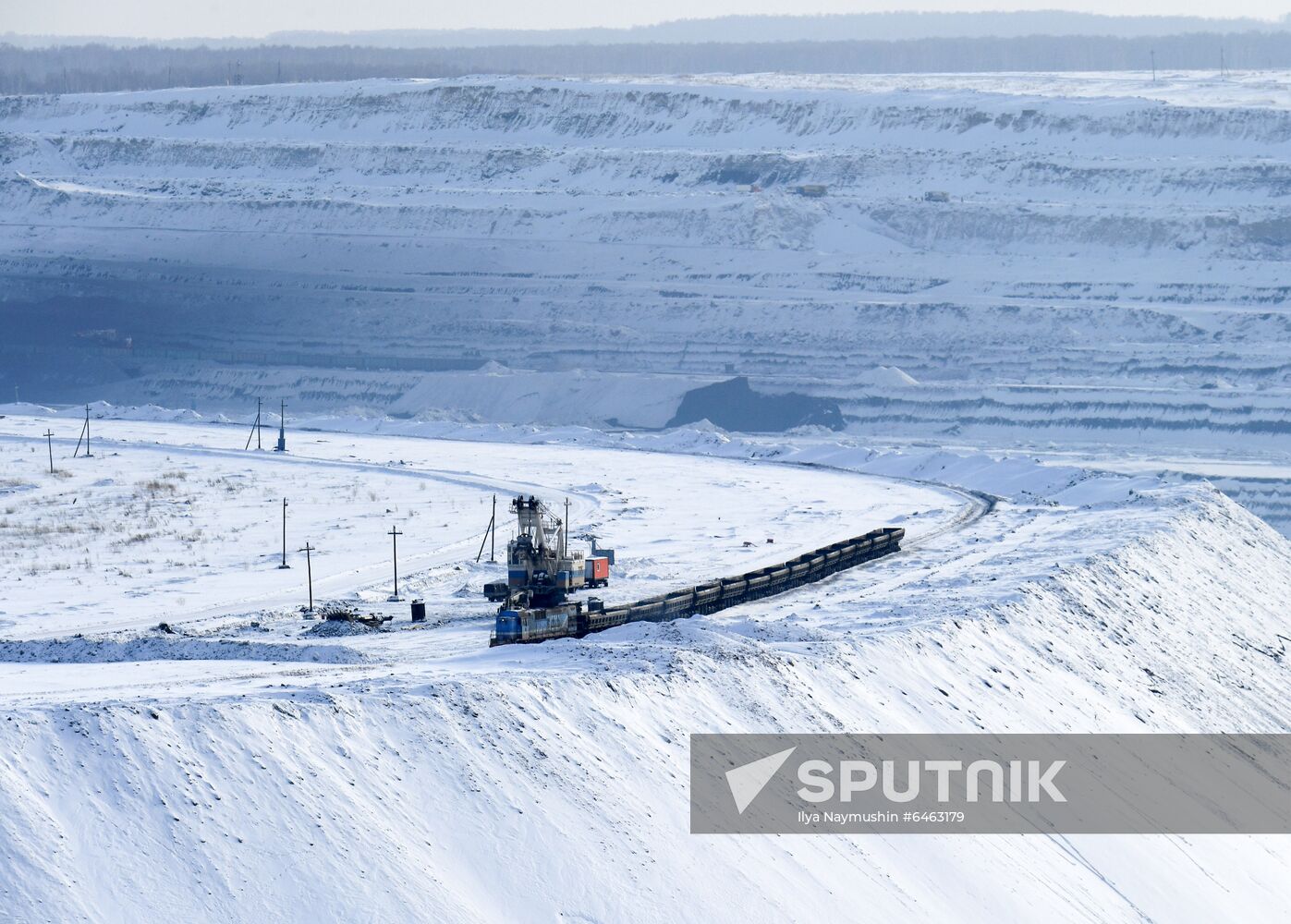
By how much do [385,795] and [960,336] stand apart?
61484mm

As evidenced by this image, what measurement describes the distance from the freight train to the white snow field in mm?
638

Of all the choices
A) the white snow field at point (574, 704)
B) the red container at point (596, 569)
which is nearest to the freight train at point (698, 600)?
the white snow field at point (574, 704)

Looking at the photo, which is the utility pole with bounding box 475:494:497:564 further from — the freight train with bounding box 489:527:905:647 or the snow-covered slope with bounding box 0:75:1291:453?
the snow-covered slope with bounding box 0:75:1291:453

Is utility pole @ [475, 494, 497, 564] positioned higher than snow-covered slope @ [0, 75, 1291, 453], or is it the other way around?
snow-covered slope @ [0, 75, 1291, 453]

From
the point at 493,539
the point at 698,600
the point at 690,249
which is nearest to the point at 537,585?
the point at 698,600

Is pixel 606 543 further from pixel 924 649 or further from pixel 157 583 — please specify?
pixel 924 649

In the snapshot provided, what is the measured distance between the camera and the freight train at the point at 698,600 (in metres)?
27.4

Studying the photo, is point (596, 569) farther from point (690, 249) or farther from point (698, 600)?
point (690, 249)

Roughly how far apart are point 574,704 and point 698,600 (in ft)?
35.8

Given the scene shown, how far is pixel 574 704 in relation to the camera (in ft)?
68.0

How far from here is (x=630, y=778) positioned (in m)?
19.8

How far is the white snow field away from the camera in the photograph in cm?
1698

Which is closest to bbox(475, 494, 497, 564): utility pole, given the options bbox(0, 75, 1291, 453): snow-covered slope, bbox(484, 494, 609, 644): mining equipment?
bbox(484, 494, 609, 644): mining equipment

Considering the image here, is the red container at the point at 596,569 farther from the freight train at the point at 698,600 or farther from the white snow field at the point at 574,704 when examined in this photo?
the freight train at the point at 698,600
